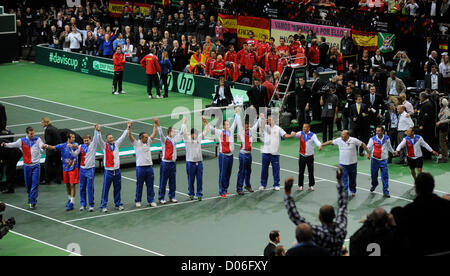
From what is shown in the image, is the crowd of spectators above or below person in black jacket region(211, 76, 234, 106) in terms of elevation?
above

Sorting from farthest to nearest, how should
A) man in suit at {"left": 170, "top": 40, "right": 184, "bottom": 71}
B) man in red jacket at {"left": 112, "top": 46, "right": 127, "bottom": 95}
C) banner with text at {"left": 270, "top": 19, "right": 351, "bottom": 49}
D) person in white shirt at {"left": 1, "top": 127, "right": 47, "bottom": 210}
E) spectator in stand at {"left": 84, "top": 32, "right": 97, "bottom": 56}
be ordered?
spectator in stand at {"left": 84, "top": 32, "right": 97, "bottom": 56}, man in suit at {"left": 170, "top": 40, "right": 184, "bottom": 71}, banner with text at {"left": 270, "top": 19, "right": 351, "bottom": 49}, man in red jacket at {"left": 112, "top": 46, "right": 127, "bottom": 95}, person in white shirt at {"left": 1, "top": 127, "right": 47, "bottom": 210}

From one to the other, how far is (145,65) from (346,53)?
865cm

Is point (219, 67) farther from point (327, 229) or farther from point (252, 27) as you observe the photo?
point (327, 229)

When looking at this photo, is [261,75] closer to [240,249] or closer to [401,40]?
[401,40]

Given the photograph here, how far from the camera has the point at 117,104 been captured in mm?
32750

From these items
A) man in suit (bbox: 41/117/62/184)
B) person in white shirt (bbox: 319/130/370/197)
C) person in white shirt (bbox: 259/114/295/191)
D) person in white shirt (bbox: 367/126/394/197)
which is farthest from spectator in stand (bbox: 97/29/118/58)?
person in white shirt (bbox: 367/126/394/197)

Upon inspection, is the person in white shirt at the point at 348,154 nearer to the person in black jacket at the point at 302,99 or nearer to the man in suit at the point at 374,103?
the man in suit at the point at 374,103

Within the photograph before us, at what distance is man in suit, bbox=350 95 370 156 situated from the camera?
25250 millimetres

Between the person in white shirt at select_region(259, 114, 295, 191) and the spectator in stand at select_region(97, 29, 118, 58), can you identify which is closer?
the person in white shirt at select_region(259, 114, 295, 191)

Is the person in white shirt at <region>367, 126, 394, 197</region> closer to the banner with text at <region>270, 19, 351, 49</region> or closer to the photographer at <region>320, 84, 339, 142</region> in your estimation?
the photographer at <region>320, 84, 339, 142</region>

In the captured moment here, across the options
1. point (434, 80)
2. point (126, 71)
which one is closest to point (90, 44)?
point (126, 71)

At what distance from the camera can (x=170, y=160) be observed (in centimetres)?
2002

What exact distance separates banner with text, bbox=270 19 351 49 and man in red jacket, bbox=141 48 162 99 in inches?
274

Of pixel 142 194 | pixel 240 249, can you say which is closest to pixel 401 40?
pixel 142 194
